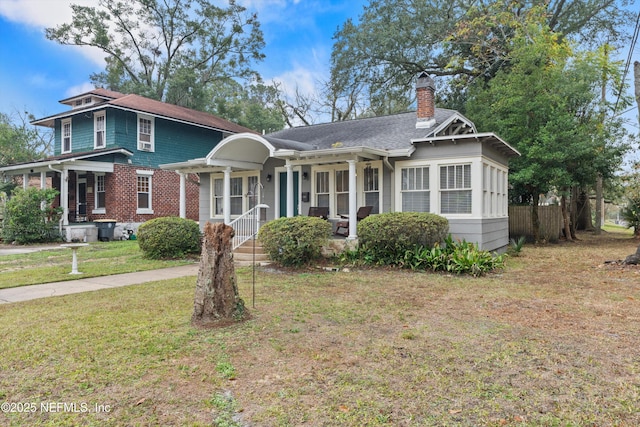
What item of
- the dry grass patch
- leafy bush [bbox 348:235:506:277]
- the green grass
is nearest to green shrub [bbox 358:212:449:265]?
leafy bush [bbox 348:235:506:277]

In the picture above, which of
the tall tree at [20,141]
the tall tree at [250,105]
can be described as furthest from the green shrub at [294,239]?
the tall tree at [20,141]

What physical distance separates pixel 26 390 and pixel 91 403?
25.2 inches

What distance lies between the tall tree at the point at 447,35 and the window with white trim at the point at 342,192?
35.5ft

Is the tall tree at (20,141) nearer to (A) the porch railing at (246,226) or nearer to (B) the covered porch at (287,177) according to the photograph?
(B) the covered porch at (287,177)

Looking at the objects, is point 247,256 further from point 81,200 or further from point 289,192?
point 81,200

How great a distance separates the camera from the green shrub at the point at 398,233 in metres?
8.93

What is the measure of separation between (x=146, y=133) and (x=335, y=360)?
57.8 ft

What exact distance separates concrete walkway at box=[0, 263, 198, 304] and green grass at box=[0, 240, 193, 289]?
38cm

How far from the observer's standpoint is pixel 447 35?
20.2 metres

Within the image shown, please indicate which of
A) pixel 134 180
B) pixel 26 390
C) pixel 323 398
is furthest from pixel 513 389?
pixel 134 180

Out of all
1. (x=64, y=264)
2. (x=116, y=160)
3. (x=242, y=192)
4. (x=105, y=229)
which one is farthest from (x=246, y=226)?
(x=116, y=160)

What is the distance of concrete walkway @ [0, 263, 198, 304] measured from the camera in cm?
655

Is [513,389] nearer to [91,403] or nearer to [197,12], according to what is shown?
[91,403]

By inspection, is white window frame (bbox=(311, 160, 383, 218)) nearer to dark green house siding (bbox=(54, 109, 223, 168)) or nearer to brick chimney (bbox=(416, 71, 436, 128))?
brick chimney (bbox=(416, 71, 436, 128))
